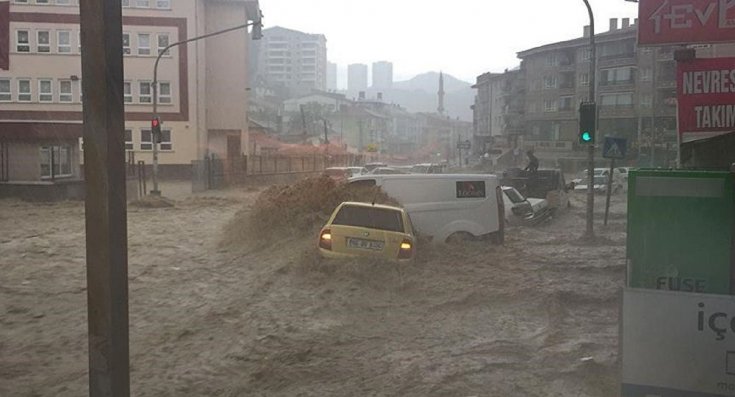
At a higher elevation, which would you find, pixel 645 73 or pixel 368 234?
pixel 645 73

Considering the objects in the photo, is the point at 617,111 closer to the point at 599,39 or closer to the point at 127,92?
the point at 599,39

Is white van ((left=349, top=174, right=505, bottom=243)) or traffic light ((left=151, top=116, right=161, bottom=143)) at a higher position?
traffic light ((left=151, top=116, right=161, bottom=143))

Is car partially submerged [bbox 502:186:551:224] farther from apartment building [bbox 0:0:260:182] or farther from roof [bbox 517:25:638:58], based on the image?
apartment building [bbox 0:0:260:182]

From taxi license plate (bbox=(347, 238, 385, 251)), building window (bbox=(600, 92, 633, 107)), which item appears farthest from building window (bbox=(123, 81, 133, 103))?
building window (bbox=(600, 92, 633, 107))

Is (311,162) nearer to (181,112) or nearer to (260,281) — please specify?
(181,112)

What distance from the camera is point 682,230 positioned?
4156 mm

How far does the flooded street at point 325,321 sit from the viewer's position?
17.5 ft

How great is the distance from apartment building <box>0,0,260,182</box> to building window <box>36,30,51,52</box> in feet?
0.09

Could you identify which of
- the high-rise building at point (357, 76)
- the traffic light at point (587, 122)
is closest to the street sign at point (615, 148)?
the traffic light at point (587, 122)

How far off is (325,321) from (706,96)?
6.87 m

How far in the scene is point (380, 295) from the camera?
847 cm

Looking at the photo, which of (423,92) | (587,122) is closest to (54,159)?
(587,122)

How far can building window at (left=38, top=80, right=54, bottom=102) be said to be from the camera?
19.8 meters

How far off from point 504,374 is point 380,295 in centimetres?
311
